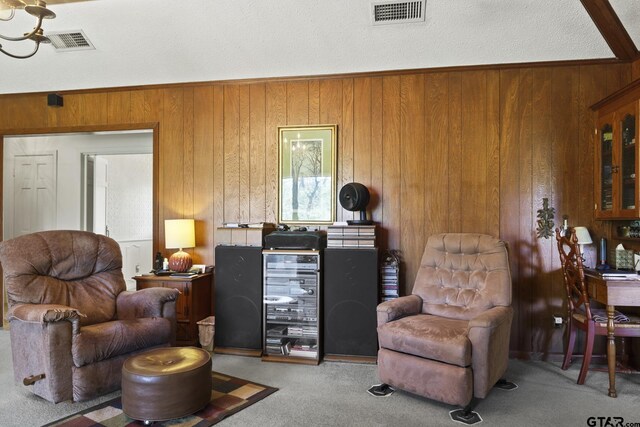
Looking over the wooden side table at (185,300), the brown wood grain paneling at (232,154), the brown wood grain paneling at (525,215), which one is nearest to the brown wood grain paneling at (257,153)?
the brown wood grain paneling at (232,154)

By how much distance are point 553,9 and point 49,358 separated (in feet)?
14.2

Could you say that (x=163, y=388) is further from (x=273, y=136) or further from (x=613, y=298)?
(x=613, y=298)

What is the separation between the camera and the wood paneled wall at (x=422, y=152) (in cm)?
373

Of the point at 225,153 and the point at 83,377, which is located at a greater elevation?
the point at 225,153

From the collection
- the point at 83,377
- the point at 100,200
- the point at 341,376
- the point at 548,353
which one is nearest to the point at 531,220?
the point at 548,353

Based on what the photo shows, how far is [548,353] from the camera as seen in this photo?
12.1 feet

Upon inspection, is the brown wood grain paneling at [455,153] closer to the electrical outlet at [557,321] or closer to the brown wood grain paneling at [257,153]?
the electrical outlet at [557,321]

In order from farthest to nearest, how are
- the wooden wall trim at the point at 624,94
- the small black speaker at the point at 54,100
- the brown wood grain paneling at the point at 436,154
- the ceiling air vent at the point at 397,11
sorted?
the small black speaker at the point at 54,100, the brown wood grain paneling at the point at 436,154, the ceiling air vent at the point at 397,11, the wooden wall trim at the point at 624,94

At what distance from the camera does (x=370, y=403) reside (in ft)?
9.12

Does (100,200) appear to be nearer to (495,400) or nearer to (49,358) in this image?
(49,358)

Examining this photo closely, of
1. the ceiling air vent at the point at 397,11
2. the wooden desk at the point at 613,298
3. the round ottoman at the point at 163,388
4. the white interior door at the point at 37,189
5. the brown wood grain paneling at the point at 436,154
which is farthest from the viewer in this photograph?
the white interior door at the point at 37,189

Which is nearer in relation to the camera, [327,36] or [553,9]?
[553,9]

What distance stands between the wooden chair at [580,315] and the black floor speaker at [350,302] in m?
1.48

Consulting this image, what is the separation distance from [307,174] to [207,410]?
2265 mm
